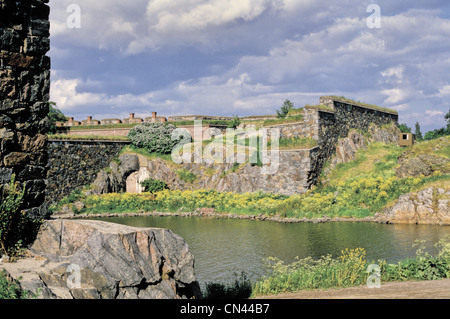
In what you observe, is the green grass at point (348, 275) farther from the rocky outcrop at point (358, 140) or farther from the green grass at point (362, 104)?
the green grass at point (362, 104)

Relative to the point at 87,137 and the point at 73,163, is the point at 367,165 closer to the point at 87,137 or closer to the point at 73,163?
the point at 87,137

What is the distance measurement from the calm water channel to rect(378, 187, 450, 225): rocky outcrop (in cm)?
143

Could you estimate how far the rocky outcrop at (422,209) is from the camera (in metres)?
25.6

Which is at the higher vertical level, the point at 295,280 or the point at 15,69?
the point at 15,69

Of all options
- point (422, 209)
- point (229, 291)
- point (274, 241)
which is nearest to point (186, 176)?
point (274, 241)

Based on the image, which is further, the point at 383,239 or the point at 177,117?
the point at 177,117

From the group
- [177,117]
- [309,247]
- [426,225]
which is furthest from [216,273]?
[177,117]

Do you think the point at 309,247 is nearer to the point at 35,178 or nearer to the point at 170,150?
the point at 35,178

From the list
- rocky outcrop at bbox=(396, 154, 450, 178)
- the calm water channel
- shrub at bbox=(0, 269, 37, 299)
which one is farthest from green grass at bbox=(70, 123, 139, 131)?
shrub at bbox=(0, 269, 37, 299)

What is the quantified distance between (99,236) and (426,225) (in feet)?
72.5

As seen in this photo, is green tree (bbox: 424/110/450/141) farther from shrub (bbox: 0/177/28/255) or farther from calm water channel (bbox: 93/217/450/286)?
shrub (bbox: 0/177/28/255)

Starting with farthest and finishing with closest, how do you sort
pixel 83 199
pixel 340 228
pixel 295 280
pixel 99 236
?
pixel 83 199 → pixel 340 228 → pixel 295 280 → pixel 99 236

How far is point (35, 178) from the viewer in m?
9.30

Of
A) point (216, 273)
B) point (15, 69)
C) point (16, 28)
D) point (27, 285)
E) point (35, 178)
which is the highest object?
point (16, 28)
